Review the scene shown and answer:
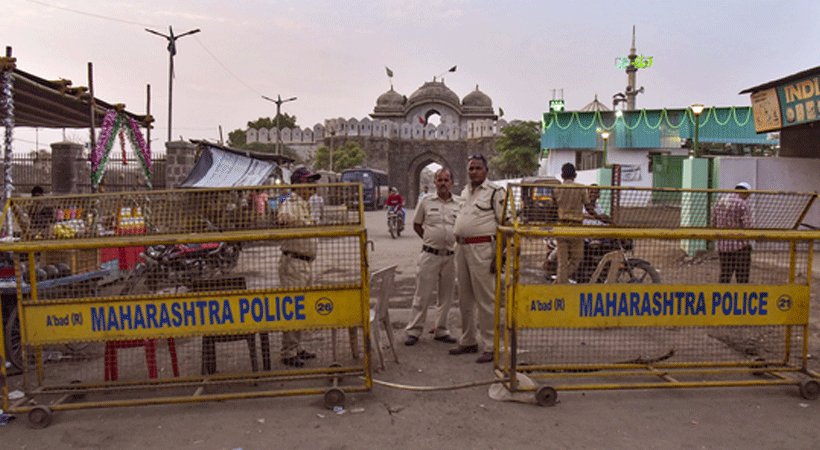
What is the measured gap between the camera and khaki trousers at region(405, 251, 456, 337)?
509 cm

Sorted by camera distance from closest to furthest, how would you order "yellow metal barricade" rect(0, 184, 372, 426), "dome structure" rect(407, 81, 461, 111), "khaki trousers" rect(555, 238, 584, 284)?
"yellow metal barricade" rect(0, 184, 372, 426) → "khaki trousers" rect(555, 238, 584, 284) → "dome structure" rect(407, 81, 461, 111)

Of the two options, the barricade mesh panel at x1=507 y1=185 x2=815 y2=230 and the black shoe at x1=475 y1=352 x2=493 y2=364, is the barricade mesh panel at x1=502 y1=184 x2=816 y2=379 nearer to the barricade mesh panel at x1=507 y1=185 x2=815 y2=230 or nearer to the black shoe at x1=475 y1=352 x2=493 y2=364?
the barricade mesh panel at x1=507 y1=185 x2=815 y2=230

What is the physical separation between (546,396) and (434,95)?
45868 millimetres

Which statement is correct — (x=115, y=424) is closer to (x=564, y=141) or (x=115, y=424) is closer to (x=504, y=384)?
(x=504, y=384)

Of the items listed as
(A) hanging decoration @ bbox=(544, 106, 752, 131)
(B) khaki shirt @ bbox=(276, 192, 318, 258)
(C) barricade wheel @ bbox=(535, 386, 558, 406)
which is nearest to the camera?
(C) barricade wheel @ bbox=(535, 386, 558, 406)

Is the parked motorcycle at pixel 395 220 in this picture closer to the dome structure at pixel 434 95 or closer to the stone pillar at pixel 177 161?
the stone pillar at pixel 177 161

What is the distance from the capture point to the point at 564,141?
27.1 m

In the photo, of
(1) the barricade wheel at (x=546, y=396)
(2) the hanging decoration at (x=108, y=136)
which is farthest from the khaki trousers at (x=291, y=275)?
(2) the hanging decoration at (x=108, y=136)

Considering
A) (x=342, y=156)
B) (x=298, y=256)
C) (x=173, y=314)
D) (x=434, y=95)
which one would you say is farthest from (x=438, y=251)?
(x=434, y=95)

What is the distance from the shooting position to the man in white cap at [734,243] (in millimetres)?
4996

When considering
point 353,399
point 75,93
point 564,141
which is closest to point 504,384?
point 353,399

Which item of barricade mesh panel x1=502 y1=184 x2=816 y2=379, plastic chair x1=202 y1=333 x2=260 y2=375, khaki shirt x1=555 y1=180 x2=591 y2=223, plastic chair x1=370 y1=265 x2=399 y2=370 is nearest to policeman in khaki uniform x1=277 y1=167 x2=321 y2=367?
plastic chair x1=202 y1=333 x2=260 y2=375

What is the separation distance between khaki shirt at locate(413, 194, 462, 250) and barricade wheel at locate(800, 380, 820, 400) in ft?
9.01

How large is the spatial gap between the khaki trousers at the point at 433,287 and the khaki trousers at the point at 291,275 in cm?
110
